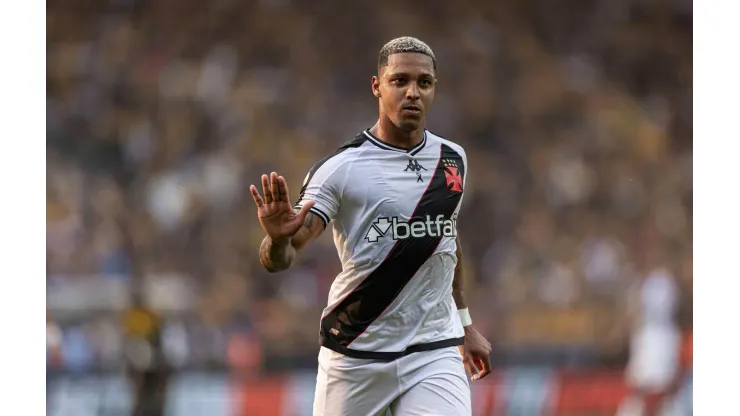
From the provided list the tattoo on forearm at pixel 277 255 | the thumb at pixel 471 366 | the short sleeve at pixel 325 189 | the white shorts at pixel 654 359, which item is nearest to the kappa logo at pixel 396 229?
the short sleeve at pixel 325 189

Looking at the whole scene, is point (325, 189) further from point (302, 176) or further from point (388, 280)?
point (302, 176)

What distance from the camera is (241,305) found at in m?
12.2

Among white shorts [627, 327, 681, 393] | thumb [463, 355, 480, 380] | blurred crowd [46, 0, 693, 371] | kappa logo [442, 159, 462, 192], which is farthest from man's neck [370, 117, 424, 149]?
white shorts [627, 327, 681, 393]

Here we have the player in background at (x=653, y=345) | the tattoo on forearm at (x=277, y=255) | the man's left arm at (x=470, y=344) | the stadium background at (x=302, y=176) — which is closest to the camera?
the tattoo on forearm at (x=277, y=255)

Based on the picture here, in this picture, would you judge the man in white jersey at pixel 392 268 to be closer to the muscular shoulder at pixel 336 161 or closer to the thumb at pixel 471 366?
the muscular shoulder at pixel 336 161

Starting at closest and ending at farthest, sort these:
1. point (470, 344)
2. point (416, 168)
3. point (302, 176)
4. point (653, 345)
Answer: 1. point (416, 168)
2. point (470, 344)
3. point (653, 345)
4. point (302, 176)

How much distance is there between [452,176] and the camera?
15.6 ft

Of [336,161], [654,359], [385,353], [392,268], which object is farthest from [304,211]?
[654,359]

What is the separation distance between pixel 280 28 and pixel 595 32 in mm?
4323

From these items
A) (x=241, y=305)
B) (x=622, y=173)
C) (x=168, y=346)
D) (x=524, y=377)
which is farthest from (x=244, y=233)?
(x=622, y=173)

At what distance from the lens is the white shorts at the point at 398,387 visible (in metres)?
4.52

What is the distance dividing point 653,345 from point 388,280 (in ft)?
27.0

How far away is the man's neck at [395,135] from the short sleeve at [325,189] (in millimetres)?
273

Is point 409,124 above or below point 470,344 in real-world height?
above
